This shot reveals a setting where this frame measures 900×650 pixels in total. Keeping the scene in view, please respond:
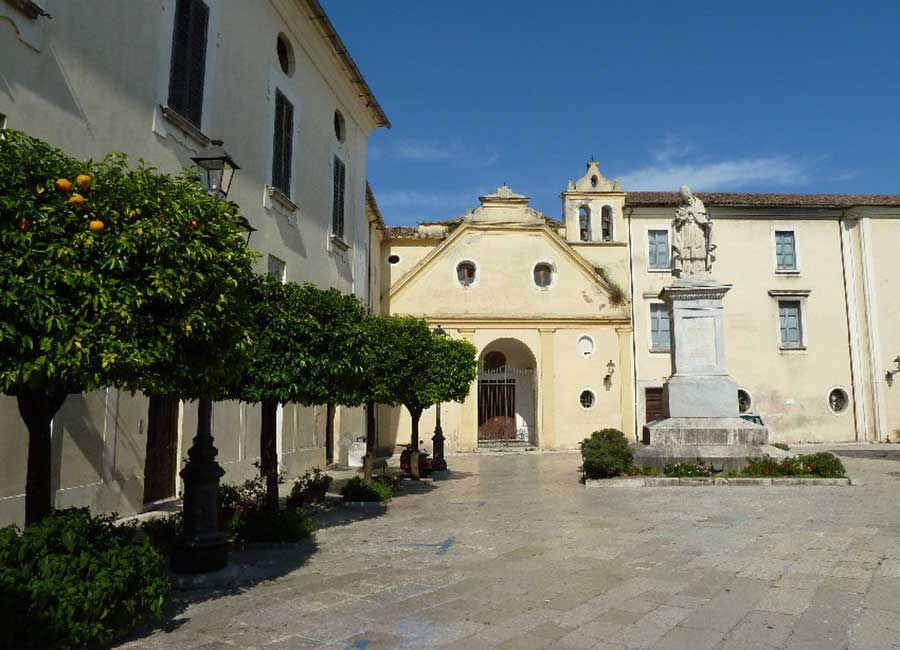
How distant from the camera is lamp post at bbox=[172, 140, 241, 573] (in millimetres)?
6461

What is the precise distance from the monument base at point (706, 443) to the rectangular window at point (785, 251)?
57.6ft

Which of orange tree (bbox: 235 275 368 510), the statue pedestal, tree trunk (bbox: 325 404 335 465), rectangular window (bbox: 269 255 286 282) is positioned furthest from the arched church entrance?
orange tree (bbox: 235 275 368 510)

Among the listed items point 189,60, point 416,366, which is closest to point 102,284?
point 189,60

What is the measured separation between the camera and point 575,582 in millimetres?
6258

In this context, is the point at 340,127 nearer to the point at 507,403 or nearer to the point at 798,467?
the point at 507,403

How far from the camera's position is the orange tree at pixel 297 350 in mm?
8047

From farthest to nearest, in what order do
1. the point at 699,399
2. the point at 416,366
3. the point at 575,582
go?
the point at 416,366
the point at 699,399
the point at 575,582

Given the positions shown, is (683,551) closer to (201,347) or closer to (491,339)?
(201,347)

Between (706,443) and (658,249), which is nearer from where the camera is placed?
(706,443)

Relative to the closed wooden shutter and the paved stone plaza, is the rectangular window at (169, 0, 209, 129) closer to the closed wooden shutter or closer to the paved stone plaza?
the paved stone plaza

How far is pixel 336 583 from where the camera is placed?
638cm

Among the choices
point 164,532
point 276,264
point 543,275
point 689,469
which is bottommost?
point 164,532

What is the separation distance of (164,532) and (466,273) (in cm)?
2174

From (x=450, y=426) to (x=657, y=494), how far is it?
49.8ft
